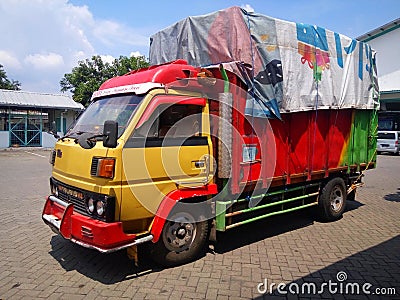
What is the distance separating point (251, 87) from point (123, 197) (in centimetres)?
243

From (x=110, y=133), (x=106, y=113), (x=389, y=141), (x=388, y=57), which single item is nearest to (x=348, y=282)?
(x=110, y=133)

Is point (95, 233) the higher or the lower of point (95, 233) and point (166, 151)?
the lower

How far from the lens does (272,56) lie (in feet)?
16.5

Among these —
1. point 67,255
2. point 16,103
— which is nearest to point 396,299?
point 67,255

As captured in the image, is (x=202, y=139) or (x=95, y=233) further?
(x=202, y=139)

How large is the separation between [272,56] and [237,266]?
124 inches

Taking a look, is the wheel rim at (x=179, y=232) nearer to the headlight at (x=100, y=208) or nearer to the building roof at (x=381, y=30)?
the headlight at (x=100, y=208)

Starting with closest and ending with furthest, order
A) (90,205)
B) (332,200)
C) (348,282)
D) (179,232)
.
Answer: (90,205)
(348,282)
(179,232)
(332,200)

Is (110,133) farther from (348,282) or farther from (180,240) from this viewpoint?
(348,282)

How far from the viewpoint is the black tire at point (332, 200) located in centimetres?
642

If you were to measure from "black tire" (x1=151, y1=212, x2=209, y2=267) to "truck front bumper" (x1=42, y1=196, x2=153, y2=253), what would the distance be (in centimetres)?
34

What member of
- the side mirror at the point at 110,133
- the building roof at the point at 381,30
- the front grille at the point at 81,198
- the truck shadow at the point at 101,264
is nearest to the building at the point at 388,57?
the building roof at the point at 381,30

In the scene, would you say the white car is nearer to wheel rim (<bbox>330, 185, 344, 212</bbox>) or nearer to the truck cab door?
wheel rim (<bbox>330, 185, 344, 212</bbox>)

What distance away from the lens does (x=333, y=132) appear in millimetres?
6242
